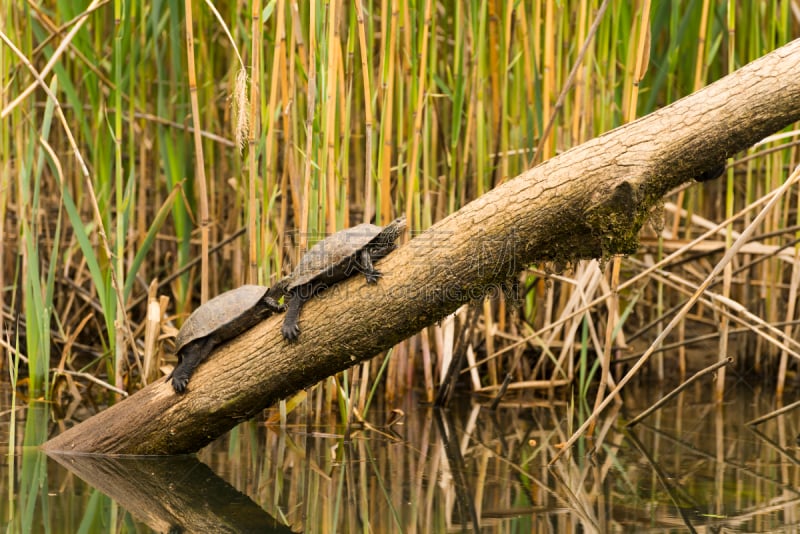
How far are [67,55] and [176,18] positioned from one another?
122 centimetres

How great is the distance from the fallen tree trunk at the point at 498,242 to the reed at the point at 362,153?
389 mm

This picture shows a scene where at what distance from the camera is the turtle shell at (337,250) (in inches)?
102

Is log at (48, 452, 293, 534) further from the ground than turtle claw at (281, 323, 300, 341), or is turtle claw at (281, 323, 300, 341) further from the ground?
turtle claw at (281, 323, 300, 341)

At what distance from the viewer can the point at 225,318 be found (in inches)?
108

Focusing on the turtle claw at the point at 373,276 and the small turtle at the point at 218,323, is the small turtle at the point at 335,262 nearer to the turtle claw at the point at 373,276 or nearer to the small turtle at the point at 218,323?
the turtle claw at the point at 373,276

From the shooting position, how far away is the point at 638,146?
230 cm

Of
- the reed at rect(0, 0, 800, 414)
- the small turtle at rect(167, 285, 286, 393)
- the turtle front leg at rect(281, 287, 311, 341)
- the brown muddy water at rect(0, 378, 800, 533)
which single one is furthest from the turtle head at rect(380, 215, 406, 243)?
the brown muddy water at rect(0, 378, 800, 533)

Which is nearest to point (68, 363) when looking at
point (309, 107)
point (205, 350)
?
point (205, 350)

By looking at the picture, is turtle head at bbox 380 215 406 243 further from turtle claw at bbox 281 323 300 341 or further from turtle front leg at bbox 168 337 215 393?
turtle front leg at bbox 168 337 215 393

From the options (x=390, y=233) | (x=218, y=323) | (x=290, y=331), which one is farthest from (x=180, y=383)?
(x=390, y=233)

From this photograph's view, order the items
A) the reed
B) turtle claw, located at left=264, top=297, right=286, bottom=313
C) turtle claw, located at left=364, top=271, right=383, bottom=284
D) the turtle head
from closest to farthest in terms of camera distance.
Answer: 1. turtle claw, located at left=364, top=271, right=383, bottom=284
2. the turtle head
3. turtle claw, located at left=264, top=297, right=286, bottom=313
4. the reed

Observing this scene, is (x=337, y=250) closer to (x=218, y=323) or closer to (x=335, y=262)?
(x=335, y=262)

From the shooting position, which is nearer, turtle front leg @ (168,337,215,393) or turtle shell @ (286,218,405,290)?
turtle shell @ (286,218,405,290)

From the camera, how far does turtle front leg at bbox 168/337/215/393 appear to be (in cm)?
280
